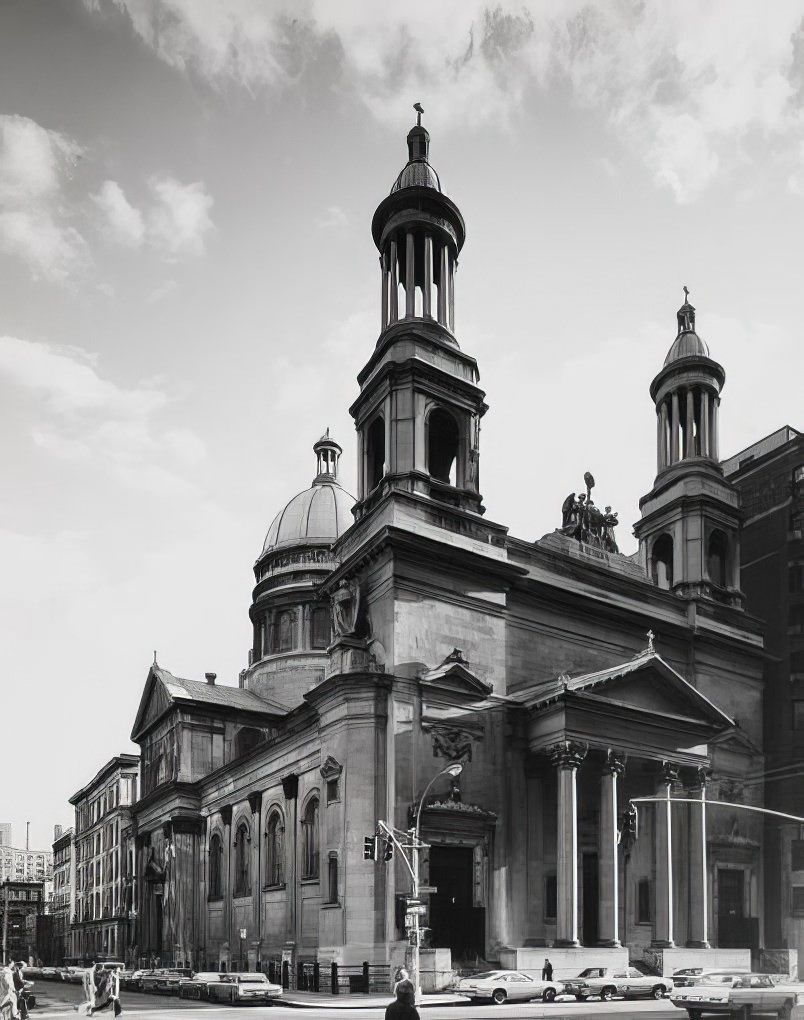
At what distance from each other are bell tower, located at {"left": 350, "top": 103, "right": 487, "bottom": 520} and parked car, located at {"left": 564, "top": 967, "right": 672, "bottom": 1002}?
2013 cm

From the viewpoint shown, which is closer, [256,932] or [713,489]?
[256,932]

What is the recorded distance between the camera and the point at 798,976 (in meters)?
53.3

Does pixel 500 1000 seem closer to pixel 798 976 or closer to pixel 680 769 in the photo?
pixel 680 769

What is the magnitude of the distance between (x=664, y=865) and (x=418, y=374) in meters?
24.6

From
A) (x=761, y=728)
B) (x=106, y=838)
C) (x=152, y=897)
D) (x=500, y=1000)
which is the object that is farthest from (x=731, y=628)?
(x=106, y=838)

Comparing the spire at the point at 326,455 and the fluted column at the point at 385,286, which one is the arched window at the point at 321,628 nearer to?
the spire at the point at 326,455

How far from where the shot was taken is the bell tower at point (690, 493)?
64.6m

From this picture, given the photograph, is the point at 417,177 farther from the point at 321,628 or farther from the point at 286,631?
the point at 286,631

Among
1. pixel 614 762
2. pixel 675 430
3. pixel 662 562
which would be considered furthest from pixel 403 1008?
pixel 675 430

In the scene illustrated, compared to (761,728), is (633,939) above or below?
below

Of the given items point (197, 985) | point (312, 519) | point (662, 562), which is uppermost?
point (312, 519)

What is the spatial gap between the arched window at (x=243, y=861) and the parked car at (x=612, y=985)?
24.5 metres

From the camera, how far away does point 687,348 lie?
225 feet

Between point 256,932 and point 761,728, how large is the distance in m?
29.9
